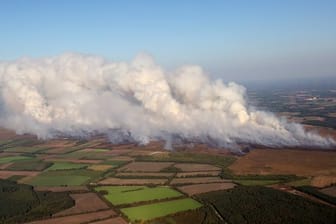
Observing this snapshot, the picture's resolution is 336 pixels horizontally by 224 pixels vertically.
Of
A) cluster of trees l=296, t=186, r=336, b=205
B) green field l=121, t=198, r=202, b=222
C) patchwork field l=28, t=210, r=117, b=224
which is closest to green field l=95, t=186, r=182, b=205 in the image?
green field l=121, t=198, r=202, b=222

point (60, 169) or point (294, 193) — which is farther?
point (60, 169)

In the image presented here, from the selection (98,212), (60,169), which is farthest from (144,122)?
(98,212)

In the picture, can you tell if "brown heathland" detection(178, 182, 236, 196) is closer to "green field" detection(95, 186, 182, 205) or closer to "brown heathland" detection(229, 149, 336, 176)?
"green field" detection(95, 186, 182, 205)

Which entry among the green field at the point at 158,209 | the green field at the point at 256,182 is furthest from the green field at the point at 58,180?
the green field at the point at 256,182

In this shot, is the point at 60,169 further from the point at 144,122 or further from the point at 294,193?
the point at 294,193

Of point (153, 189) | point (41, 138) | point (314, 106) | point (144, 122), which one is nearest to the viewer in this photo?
point (153, 189)

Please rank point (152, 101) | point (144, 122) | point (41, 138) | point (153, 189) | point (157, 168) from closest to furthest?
point (153, 189) < point (157, 168) < point (152, 101) < point (144, 122) < point (41, 138)
